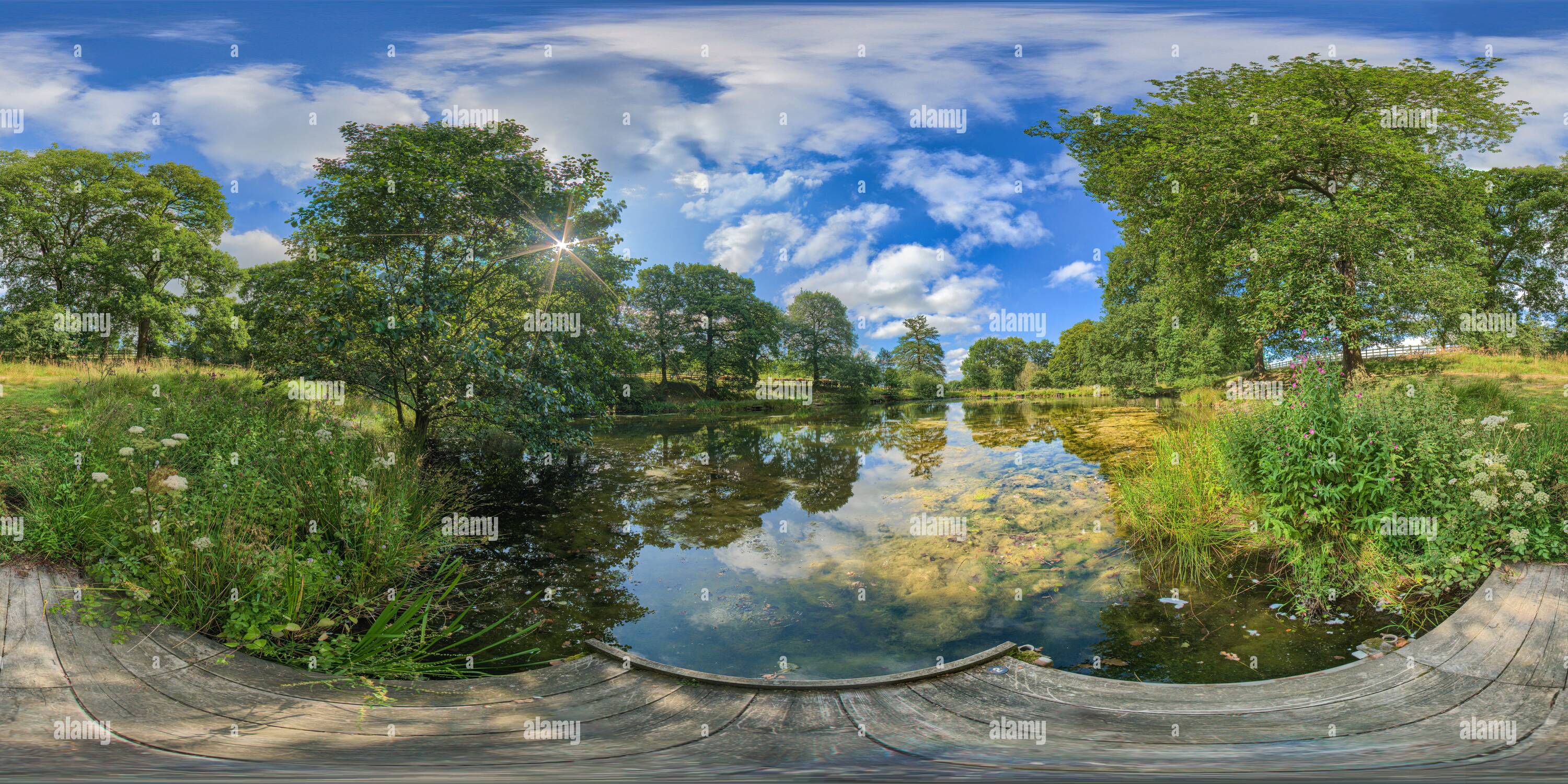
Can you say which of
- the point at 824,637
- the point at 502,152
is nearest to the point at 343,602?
the point at 824,637

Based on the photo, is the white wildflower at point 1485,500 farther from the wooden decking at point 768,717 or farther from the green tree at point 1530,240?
the green tree at point 1530,240

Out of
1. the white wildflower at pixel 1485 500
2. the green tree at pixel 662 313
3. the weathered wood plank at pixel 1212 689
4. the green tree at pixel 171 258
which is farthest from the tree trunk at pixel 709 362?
the white wildflower at pixel 1485 500

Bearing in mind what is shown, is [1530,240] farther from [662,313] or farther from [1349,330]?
[662,313]

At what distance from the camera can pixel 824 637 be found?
16.8 ft

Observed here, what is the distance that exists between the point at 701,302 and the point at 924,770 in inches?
1467

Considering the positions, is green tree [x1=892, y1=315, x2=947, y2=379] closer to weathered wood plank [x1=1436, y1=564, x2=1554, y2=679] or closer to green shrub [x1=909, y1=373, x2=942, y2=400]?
green shrub [x1=909, y1=373, x2=942, y2=400]

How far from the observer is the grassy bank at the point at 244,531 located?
4043mm

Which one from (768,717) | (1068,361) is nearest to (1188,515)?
(768,717)

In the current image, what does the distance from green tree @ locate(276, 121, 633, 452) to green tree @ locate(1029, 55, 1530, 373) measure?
49.6 ft

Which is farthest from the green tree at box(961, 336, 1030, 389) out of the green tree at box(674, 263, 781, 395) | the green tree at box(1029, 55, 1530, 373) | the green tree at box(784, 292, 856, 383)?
the green tree at box(1029, 55, 1530, 373)

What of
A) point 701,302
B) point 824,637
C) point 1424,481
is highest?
point 701,302

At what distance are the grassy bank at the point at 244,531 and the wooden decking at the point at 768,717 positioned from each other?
26cm

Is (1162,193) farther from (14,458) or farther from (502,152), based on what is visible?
(14,458)

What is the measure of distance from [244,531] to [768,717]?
4342 millimetres
